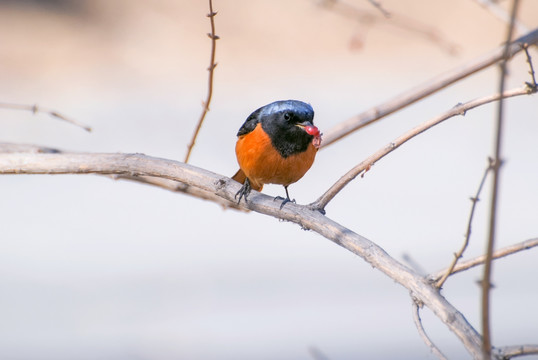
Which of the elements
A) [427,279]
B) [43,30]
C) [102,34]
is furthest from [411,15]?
[427,279]

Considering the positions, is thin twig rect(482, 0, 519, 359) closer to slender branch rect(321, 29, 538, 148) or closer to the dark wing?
slender branch rect(321, 29, 538, 148)

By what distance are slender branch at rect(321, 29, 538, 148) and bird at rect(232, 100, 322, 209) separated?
Answer: 15cm

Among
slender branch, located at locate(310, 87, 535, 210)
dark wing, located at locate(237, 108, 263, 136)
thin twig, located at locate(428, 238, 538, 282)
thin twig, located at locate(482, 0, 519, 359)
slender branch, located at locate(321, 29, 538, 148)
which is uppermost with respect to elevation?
dark wing, located at locate(237, 108, 263, 136)

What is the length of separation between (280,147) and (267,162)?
8 cm

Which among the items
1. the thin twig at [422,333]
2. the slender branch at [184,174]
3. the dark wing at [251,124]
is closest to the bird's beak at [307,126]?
the dark wing at [251,124]

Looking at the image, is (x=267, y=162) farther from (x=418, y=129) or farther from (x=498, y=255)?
(x=498, y=255)

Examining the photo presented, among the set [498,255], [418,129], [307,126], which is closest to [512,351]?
[498,255]

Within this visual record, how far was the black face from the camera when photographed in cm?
306

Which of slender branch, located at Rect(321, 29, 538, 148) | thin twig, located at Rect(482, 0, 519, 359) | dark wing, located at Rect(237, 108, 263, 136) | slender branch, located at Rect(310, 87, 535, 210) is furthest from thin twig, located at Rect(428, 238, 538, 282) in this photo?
dark wing, located at Rect(237, 108, 263, 136)

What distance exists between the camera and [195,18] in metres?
8.55

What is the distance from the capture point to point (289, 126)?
10.2ft

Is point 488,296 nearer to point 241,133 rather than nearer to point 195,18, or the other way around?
point 241,133

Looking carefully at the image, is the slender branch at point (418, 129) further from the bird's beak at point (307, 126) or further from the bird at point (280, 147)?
the bird at point (280, 147)

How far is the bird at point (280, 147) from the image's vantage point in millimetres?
3045
